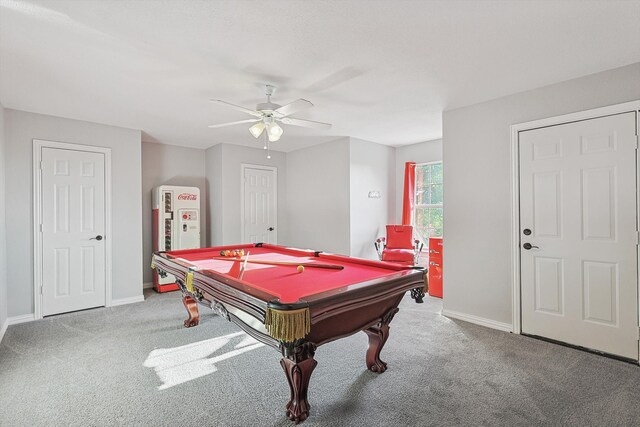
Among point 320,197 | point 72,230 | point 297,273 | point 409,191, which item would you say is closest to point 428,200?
point 409,191

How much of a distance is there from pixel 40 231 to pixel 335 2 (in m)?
4.15

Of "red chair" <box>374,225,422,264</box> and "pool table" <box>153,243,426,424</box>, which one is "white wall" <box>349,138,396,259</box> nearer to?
"red chair" <box>374,225,422,264</box>

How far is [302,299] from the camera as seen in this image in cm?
165

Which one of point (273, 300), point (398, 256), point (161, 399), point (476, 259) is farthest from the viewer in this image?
point (398, 256)

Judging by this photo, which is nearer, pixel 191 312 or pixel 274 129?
pixel 274 129

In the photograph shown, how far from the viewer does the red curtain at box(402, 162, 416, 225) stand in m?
5.57

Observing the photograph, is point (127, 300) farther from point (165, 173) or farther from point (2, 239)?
point (165, 173)

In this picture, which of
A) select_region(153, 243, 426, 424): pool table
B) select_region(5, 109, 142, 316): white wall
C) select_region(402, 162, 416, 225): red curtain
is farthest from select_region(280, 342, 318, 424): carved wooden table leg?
select_region(402, 162, 416, 225): red curtain

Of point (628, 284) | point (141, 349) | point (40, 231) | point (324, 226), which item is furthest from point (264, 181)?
point (628, 284)

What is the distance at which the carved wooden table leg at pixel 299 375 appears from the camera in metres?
1.78

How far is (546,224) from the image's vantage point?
3.01 m

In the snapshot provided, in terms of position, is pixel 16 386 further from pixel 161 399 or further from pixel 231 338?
pixel 231 338

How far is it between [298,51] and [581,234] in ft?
9.49

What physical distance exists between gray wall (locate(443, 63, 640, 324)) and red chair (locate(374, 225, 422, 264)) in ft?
3.66
